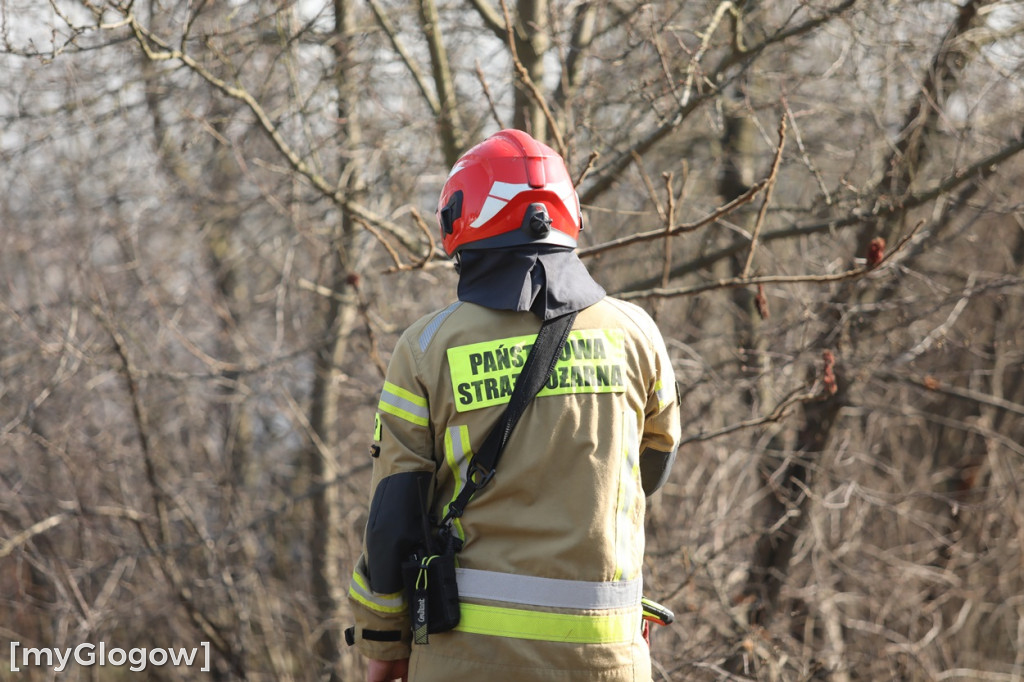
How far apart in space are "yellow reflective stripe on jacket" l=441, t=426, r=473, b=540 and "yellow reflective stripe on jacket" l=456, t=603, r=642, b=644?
0.66 ft

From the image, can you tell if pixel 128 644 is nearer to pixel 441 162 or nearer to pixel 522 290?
pixel 441 162

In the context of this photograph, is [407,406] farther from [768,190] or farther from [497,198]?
[768,190]

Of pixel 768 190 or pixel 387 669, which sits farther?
pixel 768 190

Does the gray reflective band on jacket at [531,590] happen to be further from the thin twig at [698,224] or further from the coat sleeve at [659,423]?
the thin twig at [698,224]

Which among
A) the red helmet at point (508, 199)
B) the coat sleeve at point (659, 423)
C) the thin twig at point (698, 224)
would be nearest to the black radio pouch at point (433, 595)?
the coat sleeve at point (659, 423)

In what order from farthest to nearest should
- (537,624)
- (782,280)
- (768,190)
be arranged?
1. (782,280)
2. (768,190)
3. (537,624)

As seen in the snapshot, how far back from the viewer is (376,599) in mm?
2328

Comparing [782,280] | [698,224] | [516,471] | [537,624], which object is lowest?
[537,624]

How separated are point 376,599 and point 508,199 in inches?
44.2

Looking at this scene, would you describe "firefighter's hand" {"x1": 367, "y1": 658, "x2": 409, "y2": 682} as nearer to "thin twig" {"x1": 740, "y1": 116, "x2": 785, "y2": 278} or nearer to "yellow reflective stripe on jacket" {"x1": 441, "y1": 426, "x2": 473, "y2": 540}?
"yellow reflective stripe on jacket" {"x1": 441, "y1": 426, "x2": 473, "y2": 540}

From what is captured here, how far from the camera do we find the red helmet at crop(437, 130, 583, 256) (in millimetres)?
2395

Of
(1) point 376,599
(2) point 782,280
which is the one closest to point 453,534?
(1) point 376,599

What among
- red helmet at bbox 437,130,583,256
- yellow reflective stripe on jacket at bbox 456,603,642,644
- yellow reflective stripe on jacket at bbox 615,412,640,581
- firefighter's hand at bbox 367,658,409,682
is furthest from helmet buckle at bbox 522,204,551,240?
firefighter's hand at bbox 367,658,409,682

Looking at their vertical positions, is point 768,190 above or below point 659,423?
above
